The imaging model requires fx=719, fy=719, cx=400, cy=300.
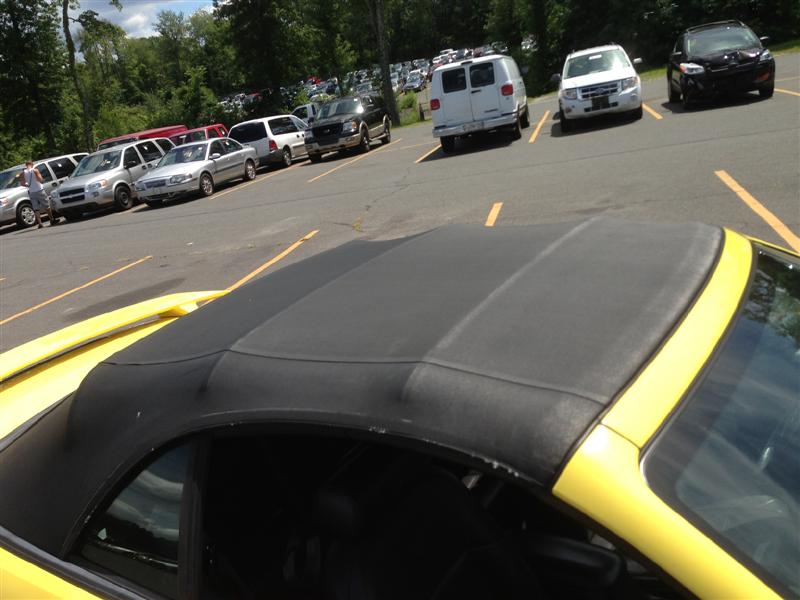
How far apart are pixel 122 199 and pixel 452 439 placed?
2123 cm

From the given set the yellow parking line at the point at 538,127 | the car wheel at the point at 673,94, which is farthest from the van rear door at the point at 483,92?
the car wheel at the point at 673,94

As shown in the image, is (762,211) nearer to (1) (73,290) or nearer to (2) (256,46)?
(1) (73,290)

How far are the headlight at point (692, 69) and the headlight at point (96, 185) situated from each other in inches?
600

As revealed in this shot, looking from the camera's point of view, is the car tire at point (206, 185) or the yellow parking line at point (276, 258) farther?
the car tire at point (206, 185)

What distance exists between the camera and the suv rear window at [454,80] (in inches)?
670

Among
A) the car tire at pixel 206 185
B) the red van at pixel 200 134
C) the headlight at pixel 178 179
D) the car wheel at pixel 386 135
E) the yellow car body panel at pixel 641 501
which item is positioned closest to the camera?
the yellow car body panel at pixel 641 501

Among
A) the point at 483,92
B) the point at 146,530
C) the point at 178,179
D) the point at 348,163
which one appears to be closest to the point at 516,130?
the point at 483,92

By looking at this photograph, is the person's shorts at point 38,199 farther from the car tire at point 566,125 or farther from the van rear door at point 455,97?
the car tire at point 566,125

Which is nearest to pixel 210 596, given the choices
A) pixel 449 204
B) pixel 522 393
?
pixel 522 393

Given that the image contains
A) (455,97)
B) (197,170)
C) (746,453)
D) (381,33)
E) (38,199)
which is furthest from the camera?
(381,33)

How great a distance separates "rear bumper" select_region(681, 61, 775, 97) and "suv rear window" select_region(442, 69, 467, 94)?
4953 millimetres

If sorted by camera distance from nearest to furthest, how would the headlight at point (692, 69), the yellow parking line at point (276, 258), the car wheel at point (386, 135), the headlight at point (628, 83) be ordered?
the yellow parking line at point (276, 258), the headlight at point (692, 69), the headlight at point (628, 83), the car wheel at point (386, 135)

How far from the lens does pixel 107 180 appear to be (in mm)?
20219

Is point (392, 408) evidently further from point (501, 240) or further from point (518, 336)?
point (501, 240)
